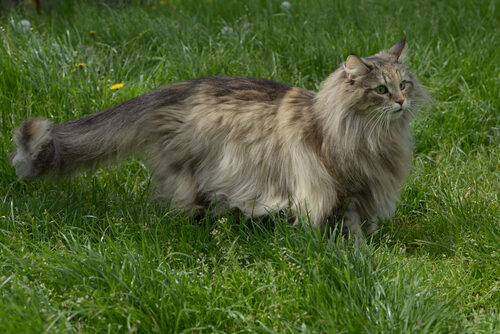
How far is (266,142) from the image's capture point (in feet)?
11.1

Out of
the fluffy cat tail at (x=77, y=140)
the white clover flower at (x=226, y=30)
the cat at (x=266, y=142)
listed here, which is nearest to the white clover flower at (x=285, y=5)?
the white clover flower at (x=226, y=30)

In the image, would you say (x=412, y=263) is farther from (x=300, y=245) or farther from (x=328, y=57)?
(x=328, y=57)

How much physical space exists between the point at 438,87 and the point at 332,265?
2.58 meters

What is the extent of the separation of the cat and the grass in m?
0.17

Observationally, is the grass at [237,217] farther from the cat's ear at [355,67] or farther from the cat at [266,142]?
the cat's ear at [355,67]

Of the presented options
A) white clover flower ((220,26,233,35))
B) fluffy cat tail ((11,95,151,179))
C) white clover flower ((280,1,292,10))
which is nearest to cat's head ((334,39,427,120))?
fluffy cat tail ((11,95,151,179))

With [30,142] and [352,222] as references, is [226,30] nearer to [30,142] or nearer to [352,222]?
[30,142]

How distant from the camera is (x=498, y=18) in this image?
5.74 metres

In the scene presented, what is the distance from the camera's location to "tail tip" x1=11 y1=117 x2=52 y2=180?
339 cm

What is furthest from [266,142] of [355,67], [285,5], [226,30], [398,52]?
[285,5]

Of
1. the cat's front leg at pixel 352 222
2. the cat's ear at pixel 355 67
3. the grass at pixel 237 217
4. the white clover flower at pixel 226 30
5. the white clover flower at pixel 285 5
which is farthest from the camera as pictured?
the white clover flower at pixel 285 5

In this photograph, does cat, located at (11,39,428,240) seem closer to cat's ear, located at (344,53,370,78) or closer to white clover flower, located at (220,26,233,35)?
cat's ear, located at (344,53,370,78)

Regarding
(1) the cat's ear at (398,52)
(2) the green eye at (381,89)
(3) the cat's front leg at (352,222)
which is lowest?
(3) the cat's front leg at (352,222)

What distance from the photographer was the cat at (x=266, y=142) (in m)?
3.23
